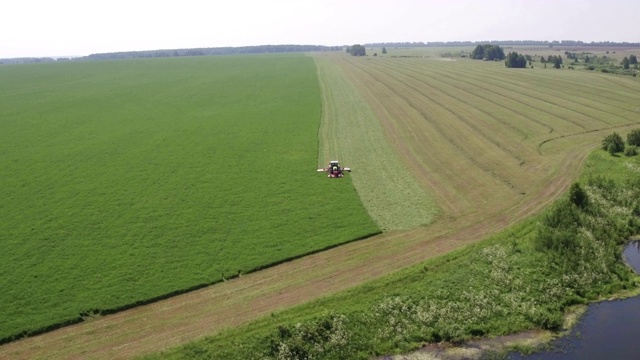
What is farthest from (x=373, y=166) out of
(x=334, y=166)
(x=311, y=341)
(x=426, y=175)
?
(x=311, y=341)

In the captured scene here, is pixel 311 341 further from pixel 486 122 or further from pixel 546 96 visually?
pixel 546 96

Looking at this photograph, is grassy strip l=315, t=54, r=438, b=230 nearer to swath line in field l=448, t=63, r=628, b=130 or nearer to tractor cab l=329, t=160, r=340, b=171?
tractor cab l=329, t=160, r=340, b=171

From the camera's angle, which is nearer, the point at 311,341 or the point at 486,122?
the point at 311,341

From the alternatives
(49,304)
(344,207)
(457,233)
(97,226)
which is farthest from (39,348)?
(457,233)

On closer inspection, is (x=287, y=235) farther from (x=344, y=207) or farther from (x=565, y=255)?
(x=565, y=255)

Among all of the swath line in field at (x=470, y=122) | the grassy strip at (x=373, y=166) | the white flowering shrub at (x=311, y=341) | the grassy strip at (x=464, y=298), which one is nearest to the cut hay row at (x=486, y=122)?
the swath line in field at (x=470, y=122)

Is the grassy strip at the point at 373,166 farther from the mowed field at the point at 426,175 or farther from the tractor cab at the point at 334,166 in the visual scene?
the tractor cab at the point at 334,166

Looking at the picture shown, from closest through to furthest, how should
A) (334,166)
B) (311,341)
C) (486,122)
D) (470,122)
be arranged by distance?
1. (311,341)
2. (334,166)
3. (486,122)
4. (470,122)
